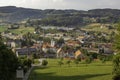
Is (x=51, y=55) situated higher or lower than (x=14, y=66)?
lower

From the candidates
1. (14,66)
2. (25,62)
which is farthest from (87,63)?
(14,66)

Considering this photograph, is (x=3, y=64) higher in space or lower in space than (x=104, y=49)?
higher

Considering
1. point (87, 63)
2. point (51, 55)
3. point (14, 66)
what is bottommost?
point (51, 55)

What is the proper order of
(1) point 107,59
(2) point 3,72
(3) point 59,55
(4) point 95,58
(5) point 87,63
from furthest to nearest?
(3) point 59,55 < (4) point 95,58 < (1) point 107,59 < (5) point 87,63 < (2) point 3,72

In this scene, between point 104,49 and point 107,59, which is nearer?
point 107,59

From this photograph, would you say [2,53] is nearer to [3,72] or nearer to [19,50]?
[3,72]

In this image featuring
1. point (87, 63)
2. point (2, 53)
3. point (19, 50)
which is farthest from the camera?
point (19, 50)

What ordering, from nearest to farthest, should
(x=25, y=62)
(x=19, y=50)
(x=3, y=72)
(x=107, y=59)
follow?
(x=3, y=72)
(x=25, y=62)
(x=107, y=59)
(x=19, y=50)

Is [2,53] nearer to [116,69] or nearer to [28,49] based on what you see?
[116,69]

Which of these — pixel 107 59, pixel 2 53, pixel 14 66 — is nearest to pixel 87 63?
pixel 107 59
